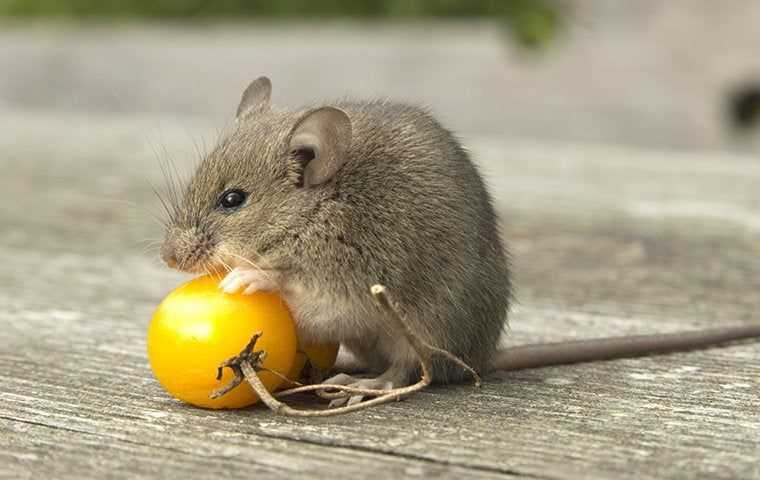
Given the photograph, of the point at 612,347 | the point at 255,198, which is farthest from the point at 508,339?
the point at 255,198

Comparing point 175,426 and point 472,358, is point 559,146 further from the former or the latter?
point 175,426

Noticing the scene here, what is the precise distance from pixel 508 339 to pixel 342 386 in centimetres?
108

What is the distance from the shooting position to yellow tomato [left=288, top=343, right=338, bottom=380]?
139 inches

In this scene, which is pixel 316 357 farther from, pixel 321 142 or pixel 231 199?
pixel 321 142

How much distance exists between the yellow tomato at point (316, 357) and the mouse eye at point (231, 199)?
0.44m

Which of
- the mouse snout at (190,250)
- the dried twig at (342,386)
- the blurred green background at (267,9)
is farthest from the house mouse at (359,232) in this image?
the blurred green background at (267,9)

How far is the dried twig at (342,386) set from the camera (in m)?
3.13

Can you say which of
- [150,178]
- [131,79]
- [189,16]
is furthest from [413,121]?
[189,16]

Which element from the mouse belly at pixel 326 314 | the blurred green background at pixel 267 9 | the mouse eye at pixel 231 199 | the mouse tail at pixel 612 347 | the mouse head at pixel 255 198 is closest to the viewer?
the mouse belly at pixel 326 314

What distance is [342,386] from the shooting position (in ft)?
10.6

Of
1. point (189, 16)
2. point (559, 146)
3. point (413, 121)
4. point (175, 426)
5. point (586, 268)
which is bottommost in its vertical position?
point (175, 426)

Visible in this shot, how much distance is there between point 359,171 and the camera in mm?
3518

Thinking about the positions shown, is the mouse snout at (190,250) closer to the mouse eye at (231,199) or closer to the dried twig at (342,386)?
the mouse eye at (231,199)

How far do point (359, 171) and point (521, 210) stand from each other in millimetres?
2875
